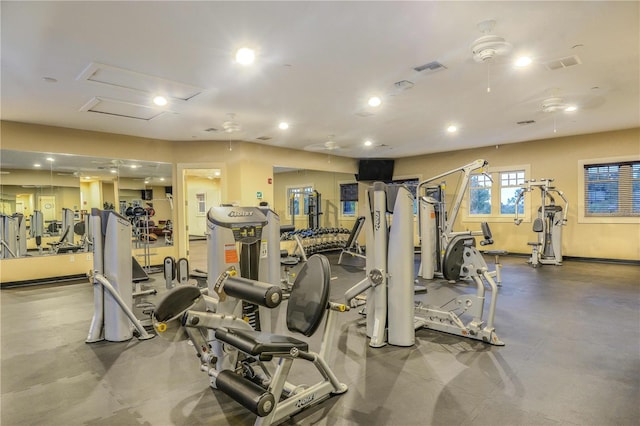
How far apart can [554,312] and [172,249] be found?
22.7 ft

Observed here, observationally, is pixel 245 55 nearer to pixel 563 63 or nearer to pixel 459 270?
pixel 563 63

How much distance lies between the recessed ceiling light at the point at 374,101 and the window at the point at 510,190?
5325 mm

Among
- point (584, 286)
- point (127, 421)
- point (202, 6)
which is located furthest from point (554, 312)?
point (202, 6)

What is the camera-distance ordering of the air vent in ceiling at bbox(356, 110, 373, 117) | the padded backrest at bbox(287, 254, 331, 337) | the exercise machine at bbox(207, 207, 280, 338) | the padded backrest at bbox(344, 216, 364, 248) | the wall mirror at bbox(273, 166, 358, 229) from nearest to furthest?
1. the padded backrest at bbox(287, 254, 331, 337)
2. the exercise machine at bbox(207, 207, 280, 338)
3. the air vent in ceiling at bbox(356, 110, 373, 117)
4. the padded backrest at bbox(344, 216, 364, 248)
5. the wall mirror at bbox(273, 166, 358, 229)

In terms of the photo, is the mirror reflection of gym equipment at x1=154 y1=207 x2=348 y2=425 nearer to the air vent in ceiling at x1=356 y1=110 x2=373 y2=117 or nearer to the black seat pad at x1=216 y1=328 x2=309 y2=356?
the black seat pad at x1=216 y1=328 x2=309 y2=356

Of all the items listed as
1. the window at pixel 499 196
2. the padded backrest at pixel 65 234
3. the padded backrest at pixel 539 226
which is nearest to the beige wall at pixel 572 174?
the window at pixel 499 196

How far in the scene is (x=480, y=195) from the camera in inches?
364

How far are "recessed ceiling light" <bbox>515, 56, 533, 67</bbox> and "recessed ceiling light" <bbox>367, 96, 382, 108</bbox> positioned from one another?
5.60ft

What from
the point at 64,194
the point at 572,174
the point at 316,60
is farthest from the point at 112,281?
the point at 572,174

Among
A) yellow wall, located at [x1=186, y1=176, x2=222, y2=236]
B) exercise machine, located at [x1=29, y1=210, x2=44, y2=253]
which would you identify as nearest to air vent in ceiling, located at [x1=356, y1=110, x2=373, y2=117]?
exercise machine, located at [x1=29, y1=210, x2=44, y2=253]

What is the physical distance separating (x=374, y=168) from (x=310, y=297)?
8.96 m

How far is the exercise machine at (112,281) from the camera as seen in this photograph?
3342 mm

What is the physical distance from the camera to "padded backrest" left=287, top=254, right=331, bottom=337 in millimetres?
1951

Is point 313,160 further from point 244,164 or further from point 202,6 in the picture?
point 202,6
